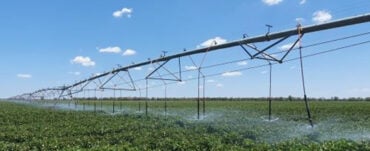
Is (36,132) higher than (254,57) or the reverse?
the reverse

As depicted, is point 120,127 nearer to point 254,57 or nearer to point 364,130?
point 254,57

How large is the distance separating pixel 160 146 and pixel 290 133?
7.56 m

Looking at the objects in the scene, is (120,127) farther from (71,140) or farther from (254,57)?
(254,57)

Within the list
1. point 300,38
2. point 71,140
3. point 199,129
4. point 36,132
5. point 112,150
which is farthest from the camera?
point 199,129

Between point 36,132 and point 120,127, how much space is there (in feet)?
14.2

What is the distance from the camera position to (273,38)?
17484 millimetres

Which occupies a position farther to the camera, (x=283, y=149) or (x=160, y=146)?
(x=160, y=146)

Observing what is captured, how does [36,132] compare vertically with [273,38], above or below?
below

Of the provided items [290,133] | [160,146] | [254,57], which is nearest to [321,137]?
[290,133]

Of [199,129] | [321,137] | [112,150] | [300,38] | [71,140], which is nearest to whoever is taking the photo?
[112,150]

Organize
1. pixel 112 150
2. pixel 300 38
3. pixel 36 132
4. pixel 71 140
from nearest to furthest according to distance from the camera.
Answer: pixel 112 150 → pixel 300 38 → pixel 71 140 → pixel 36 132

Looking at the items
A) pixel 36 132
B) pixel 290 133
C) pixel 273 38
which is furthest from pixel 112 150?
pixel 290 133

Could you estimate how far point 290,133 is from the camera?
21953 mm

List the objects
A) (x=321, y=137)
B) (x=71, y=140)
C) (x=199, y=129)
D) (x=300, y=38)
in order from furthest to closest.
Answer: (x=199, y=129), (x=321, y=137), (x=71, y=140), (x=300, y=38)
